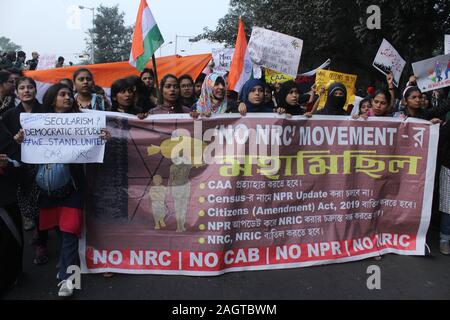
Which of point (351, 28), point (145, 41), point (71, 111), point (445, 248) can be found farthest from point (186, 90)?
point (351, 28)

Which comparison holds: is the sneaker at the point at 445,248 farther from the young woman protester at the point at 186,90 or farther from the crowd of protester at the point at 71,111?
the young woman protester at the point at 186,90

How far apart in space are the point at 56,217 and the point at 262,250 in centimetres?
174

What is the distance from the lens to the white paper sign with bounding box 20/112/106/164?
3.24 m

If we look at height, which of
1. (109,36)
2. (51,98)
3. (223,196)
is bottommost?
(223,196)

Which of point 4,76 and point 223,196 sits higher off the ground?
point 4,76

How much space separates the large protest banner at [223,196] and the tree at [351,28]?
6527mm

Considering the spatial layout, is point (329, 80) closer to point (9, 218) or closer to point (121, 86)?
point (121, 86)

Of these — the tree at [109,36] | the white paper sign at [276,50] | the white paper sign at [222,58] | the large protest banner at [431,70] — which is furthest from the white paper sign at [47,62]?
the tree at [109,36]

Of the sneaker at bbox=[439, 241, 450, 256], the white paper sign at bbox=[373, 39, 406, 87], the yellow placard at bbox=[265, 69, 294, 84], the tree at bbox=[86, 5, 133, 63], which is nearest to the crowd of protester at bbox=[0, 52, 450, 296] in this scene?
the sneaker at bbox=[439, 241, 450, 256]

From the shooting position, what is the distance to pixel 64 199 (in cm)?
Result: 333

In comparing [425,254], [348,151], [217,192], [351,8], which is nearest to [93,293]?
[217,192]

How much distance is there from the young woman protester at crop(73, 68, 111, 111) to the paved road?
1.56m

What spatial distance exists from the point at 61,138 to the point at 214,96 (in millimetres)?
1645

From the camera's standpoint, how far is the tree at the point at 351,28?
30.8 ft
